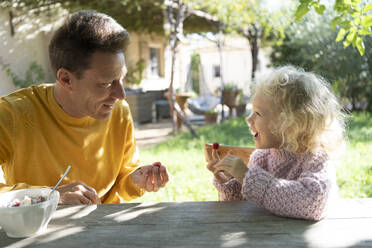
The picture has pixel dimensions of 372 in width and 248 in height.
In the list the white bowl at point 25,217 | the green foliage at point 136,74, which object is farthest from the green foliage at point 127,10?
the white bowl at point 25,217

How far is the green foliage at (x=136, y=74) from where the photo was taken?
11.1m

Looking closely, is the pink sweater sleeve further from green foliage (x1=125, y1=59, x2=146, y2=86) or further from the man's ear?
green foliage (x1=125, y1=59, x2=146, y2=86)

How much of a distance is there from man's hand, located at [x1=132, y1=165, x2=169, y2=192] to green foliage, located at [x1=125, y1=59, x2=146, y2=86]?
964 cm

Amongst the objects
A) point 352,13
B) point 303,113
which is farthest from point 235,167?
point 352,13

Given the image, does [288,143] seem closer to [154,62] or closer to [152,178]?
[152,178]

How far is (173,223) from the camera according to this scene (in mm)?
1079

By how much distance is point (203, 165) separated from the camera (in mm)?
4754

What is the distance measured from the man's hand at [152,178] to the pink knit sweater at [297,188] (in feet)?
1.51

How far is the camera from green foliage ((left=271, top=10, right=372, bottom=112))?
34.7 ft

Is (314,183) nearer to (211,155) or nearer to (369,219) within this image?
(369,219)

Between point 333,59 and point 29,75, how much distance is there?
8500mm

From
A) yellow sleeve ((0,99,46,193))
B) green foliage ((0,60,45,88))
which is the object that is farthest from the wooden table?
green foliage ((0,60,45,88))

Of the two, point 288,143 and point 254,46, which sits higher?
point 254,46

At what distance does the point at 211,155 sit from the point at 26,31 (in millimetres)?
7400
